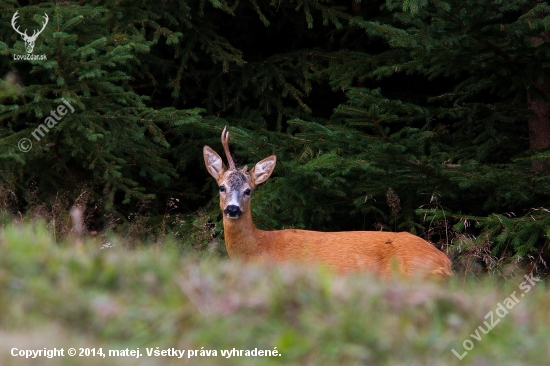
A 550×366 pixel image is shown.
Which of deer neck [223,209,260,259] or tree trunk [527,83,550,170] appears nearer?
deer neck [223,209,260,259]

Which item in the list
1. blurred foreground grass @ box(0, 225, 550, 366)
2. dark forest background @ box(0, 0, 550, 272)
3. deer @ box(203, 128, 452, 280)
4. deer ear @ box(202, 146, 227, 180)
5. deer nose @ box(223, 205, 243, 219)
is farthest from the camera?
deer ear @ box(202, 146, 227, 180)

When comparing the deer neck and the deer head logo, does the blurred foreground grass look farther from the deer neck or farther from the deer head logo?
the deer head logo

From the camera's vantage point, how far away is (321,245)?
7.21 meters

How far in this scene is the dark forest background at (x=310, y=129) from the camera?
319 inches

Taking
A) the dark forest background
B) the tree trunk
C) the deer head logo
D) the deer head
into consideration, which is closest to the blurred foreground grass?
the dark forest background

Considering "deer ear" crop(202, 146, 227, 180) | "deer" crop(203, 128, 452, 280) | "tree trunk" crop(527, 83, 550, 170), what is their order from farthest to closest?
"tree trunk" crop(527, 83, 550, 170)
"deer ear" crop(202, 146, 227, 180)
"deer" crop(203, 128, 452, 280)

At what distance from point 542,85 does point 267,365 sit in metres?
6.77

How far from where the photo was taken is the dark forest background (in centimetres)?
809

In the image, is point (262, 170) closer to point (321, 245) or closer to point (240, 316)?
point (321, 245)

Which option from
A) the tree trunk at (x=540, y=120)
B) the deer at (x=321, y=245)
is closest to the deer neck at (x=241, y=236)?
the deer at (x=321, y=245)

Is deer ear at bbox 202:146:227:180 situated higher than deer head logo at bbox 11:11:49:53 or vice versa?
deer head logo at bbox 11:11:49:53

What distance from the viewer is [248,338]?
10.8 feet

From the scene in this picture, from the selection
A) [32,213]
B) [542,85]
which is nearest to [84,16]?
[32,213]

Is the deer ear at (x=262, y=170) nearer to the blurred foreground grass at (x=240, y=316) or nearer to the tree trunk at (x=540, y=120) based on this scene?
the tree trunk at (x=540, y=120)
